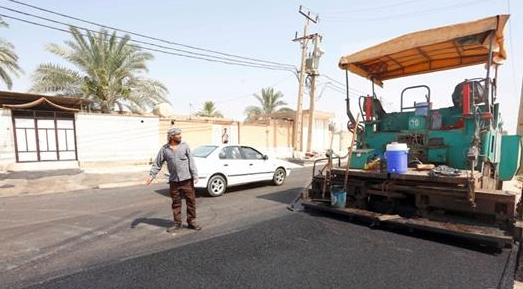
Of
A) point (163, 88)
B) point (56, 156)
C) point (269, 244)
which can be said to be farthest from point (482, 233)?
point (163, 88)

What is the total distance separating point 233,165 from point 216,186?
31.9 inches

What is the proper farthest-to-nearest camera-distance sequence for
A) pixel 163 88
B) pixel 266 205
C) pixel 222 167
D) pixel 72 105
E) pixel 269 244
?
pixel 163 88, pixel 72 105, pixel 222 167, pixel 266 205, pixel 269 244

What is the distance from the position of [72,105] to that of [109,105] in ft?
10.6

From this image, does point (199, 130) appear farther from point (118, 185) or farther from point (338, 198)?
point (338, 198)

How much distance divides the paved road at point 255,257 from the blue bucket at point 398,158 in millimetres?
1048

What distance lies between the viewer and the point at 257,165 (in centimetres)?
897

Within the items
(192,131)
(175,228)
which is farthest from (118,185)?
(192,131)

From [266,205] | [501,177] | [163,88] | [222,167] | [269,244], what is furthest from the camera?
[163,88]

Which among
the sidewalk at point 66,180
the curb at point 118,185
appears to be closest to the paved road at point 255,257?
the curb at point 118,185

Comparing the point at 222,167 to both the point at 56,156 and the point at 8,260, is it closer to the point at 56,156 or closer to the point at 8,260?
the point at 8,260

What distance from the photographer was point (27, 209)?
6.79 m

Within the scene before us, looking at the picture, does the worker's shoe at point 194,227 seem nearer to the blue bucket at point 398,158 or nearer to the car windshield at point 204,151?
the car windshield at point 204,151

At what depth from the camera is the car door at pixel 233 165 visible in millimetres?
8125

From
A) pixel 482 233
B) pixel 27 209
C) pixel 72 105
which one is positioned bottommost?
pixel 27 209
